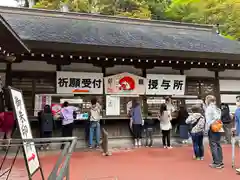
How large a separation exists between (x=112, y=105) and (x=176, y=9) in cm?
1529

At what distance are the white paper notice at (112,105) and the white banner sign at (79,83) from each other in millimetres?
441

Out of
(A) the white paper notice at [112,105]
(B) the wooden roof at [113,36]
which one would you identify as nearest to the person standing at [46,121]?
(B) the wooden roof at [113,36]

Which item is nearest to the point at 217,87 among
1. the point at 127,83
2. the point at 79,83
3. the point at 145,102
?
the point at 145,102

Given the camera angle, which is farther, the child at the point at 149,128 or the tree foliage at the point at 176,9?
the tree foliage at the point at 176,9

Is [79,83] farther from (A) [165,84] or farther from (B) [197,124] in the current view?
(B) [197,124]

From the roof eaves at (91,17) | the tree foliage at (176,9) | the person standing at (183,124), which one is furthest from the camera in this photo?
the tree foliage at (176,9)

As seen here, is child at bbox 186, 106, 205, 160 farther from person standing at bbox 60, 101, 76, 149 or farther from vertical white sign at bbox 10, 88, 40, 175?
vertical white sign at bbox 10, 88, 40, 175

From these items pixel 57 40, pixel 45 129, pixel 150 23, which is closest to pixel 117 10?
pixel 150 23

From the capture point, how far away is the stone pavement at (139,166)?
510 centimetres

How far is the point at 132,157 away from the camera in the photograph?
683 cm

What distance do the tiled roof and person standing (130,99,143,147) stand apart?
2.12 m

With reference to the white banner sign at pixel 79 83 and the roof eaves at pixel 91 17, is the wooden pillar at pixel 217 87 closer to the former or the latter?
the roof eaves at pixel 91 17

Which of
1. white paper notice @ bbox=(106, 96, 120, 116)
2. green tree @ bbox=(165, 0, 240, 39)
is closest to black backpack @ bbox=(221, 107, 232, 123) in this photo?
white paper notice @ bbox=(106, 96, 120, 116)

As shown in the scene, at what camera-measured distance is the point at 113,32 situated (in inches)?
394
